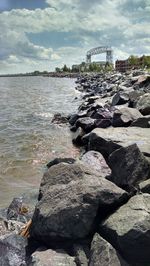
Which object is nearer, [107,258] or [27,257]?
[107,258]

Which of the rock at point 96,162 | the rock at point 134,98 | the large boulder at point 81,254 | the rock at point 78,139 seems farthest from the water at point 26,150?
the large boulder at point 81,254

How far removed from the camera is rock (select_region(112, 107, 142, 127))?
1450 centimetres

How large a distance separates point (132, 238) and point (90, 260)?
25.4 inches

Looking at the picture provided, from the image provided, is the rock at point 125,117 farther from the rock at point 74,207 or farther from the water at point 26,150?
the rock at point 74,207

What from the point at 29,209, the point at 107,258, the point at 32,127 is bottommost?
the point at 32,127

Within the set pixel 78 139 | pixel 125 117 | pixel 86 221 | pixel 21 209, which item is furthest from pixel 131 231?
pixel 78 139

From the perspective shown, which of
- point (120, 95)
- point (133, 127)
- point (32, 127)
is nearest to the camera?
point (133, 127)

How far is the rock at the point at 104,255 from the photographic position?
509cm

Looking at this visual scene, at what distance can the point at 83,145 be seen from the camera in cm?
1575

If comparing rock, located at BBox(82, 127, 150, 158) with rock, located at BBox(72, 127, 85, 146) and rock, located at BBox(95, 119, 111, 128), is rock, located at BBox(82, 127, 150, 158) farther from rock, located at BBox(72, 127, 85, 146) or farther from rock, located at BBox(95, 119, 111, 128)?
rock, located at BBox(72, 127, 85, 146)

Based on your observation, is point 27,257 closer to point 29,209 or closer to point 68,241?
point 68,241

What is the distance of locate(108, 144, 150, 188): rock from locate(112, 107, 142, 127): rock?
7264 mm

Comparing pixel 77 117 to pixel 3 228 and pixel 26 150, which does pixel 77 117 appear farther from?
pixel 3 228

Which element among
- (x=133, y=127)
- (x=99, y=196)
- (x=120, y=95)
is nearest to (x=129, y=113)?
(x=133, y=127)
